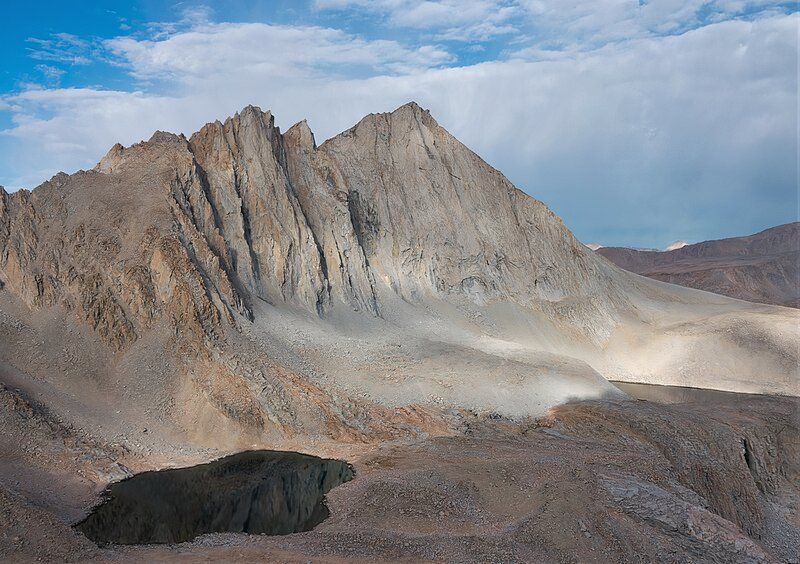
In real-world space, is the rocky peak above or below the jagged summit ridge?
above

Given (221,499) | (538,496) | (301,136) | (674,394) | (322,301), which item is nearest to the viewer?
(538,496)

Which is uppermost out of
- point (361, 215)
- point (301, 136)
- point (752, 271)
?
point (301, 136)

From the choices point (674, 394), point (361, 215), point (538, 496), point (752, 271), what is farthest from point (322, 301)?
point (752, 271)

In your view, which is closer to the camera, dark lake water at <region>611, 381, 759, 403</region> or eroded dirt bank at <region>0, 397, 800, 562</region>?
eroded dirt bank at <region>0, 397, 800, 562</region>

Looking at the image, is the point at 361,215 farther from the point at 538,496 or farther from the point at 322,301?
the point at 538,496

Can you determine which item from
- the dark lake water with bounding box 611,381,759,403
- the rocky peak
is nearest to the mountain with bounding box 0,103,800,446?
the rocky peak

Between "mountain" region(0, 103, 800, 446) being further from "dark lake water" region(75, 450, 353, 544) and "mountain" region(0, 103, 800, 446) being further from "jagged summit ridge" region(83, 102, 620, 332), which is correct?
"dark lake water" region(75, 450, 353, 544)

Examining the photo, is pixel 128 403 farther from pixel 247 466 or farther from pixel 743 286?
pixel 743 286
